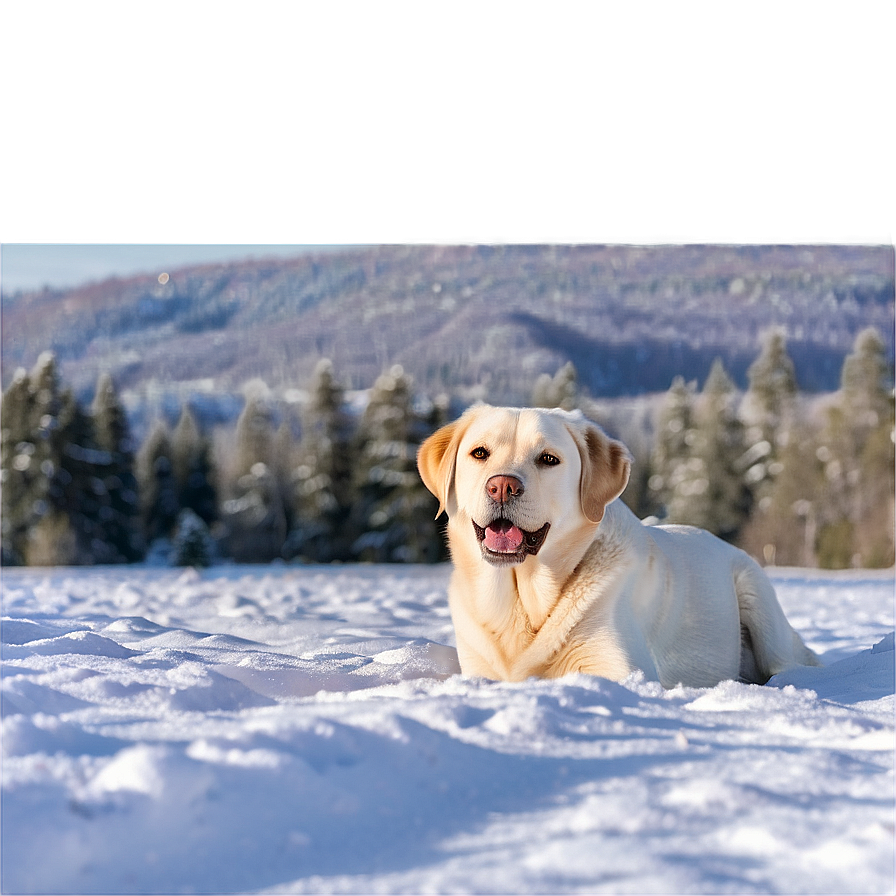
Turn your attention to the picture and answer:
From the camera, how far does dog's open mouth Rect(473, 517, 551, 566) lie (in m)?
3.21

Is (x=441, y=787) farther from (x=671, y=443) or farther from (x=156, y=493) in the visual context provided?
(x=156, y=493)

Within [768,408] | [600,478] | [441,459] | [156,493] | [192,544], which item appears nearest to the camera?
[600,478]

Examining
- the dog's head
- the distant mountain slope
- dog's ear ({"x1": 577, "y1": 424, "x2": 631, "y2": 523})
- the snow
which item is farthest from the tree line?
the snow

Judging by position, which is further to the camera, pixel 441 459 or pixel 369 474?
pixel 369 474

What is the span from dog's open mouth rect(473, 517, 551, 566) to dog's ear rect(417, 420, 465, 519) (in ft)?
1.14

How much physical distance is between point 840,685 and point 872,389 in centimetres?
1231

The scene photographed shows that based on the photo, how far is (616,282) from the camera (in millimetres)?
14906

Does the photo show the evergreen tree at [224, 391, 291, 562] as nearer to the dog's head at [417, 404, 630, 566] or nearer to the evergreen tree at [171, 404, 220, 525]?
the evergreen tree at [171, 404, 220, 525]

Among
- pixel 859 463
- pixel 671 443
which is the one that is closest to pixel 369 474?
pixel 671 443

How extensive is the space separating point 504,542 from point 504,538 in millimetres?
15

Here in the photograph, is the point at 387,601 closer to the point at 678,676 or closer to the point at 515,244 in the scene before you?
the point at 678,676

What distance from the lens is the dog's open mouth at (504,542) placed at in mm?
3211

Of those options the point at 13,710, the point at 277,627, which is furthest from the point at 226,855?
the point at 277,627

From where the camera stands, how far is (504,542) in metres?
3.21
